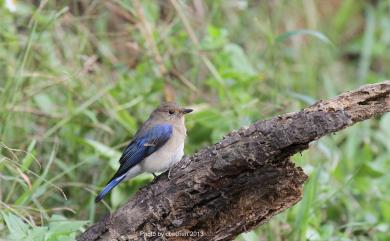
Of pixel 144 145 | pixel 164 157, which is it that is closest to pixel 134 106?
pixel 144 145

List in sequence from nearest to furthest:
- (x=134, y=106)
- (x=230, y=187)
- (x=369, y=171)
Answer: (x=230, y=187)
(x=369, y=171)
(x=134, y=106)

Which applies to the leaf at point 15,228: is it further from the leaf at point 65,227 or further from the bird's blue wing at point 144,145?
the bird's blue wing at point 144,145

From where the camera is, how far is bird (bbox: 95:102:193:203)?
A: 488 centimetres

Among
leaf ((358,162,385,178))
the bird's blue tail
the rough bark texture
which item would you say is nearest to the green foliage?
the rough bark texture

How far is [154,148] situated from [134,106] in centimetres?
156

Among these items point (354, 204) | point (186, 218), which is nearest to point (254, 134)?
point (186, 218)

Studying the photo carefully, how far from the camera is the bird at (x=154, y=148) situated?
4879 mm

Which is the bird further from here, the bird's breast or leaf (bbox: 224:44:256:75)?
leaf (bbox: 224:44:256:75)

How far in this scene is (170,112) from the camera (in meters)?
5.56

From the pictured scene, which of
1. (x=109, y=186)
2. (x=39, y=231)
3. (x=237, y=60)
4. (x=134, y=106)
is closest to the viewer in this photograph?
(x=39, y=231)

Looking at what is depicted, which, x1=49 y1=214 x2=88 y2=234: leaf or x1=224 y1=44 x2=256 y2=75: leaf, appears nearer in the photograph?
x1=49 y1=214 x2=88 y2=234: leaf

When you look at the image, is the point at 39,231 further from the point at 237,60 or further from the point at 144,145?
the point at 237,60

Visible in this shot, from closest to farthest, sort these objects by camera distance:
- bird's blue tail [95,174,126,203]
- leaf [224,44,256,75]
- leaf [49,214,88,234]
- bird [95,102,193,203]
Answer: leaf [49,214,88,234], bird's blue tail [95,174,126,203], bird [95,102,193,203], leaf [224,44,256,75]

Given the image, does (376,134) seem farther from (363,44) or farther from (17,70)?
(17,70)
